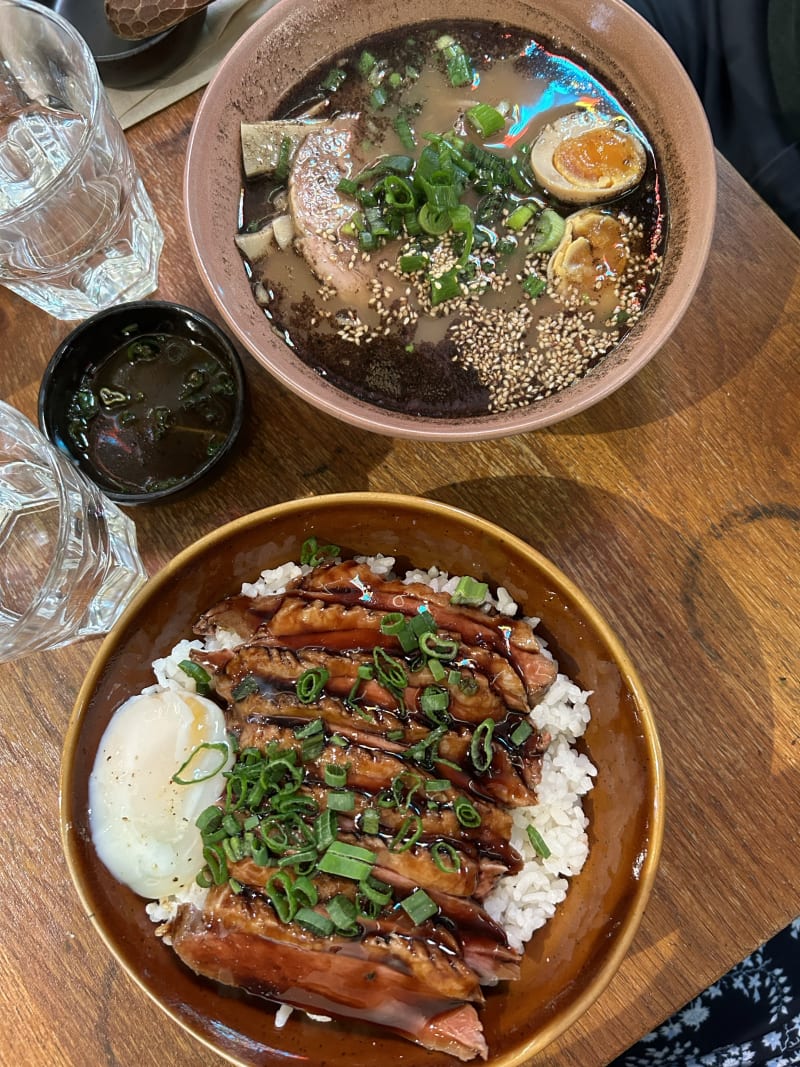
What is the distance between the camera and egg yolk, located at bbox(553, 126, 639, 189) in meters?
2.08

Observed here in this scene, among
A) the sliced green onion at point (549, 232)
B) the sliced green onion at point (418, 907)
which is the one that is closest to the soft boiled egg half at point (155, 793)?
the sliced green onion at point (418, 907)

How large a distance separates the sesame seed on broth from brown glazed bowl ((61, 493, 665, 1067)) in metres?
0.38

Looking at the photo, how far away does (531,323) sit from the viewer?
2094 mm

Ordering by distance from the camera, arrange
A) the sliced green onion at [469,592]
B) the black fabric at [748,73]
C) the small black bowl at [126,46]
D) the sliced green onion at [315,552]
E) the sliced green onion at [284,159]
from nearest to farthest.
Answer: the sliced green onion at [469,592], the sliced green onion at [315,552], the sliced green onion at [284,159], the small black bowl at [126,46], the black fabric at [748,73]

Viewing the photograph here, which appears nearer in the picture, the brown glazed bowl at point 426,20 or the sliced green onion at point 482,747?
the sliced green onion at point 482,747

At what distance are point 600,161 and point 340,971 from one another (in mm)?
1992

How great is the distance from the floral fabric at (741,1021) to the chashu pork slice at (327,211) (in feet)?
7.75

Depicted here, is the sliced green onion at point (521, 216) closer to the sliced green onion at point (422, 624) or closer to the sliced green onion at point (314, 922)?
the sliced green onion at point (422, 624)

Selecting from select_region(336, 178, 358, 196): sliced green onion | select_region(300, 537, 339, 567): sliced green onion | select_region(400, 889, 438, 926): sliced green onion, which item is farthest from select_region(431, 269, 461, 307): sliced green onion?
select_region(400, 889, 438, 926): sliced green onion

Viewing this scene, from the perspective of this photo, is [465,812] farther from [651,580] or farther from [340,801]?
[651,580]

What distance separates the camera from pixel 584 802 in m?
1.92

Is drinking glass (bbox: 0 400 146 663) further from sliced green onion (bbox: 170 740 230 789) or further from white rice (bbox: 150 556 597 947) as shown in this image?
sliced green onion (bbox: 170 740 230 789)

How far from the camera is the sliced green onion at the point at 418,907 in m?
1.68

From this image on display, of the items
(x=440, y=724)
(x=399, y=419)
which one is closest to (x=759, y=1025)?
(x=440, y=724)
